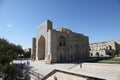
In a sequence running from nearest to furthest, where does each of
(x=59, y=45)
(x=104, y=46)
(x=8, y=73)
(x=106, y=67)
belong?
(x=106, y=67) < (x=8, y=73) < (x=59, y=45) < (x=104, y=46)

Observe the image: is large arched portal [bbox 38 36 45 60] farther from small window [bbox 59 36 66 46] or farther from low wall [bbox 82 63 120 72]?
low wall [bbox 82 63 120 72]

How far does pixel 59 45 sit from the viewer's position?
102ft

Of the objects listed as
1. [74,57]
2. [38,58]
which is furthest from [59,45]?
[38,58]

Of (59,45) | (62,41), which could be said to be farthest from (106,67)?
(62,41)

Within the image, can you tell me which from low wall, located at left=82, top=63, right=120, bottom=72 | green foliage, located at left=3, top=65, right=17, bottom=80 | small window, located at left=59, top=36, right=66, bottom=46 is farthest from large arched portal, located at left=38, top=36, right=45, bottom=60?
low wall, located at left=82, top=63, right=120, bottom=72

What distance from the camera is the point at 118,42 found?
241 ft

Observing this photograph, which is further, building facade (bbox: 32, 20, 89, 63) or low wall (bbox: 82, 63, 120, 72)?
building facade (bbox: 32, 20, 89, 63)

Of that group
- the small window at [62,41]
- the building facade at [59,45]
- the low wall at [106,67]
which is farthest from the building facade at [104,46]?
the low wall at [106,67]

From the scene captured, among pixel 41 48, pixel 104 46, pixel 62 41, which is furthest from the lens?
pixel 104 46

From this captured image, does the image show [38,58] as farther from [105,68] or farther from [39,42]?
[105,68]

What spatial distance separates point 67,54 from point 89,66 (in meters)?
17.9

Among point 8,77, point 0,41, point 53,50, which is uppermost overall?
point 0,41

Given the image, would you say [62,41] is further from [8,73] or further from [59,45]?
[8,73]

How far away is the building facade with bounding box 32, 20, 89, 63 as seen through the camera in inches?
1112
